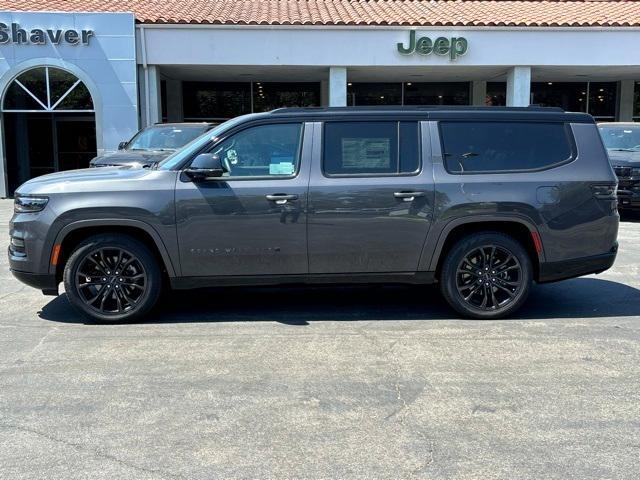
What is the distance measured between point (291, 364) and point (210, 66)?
46.4 feet

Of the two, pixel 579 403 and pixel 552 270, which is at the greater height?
pixel 552 270

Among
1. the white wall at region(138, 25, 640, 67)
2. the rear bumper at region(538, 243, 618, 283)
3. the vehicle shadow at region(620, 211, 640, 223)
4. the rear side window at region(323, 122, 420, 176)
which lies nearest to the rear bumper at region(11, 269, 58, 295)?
the rear side window at region(323, 122, 420, 176)

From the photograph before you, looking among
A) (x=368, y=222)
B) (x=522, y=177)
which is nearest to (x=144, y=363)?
(x=368, y=222)

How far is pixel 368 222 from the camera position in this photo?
5.49 m

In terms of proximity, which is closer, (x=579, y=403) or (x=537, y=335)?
(x=579, y=403)

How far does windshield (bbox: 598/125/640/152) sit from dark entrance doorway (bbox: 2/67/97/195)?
1297 cm

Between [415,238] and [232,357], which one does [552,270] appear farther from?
[232,357]

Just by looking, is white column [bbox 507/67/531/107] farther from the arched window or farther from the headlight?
the headlight

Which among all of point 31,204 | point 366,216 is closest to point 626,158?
point 366,216

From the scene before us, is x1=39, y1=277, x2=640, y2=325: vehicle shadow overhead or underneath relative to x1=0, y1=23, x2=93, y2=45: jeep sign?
underneath

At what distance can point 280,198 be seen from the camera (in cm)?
541

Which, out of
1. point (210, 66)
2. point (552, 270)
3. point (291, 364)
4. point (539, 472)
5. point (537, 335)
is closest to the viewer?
point (539, 472)

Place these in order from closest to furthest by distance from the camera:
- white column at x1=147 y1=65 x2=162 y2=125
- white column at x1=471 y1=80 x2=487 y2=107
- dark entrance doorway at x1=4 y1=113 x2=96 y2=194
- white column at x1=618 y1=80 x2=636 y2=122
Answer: white column at x1=147 y1=65 x2=162 y2=125 → dark entrance doorway at x1=4 y1=113 x2=96 y2=194 → white column at x1=471 y1=80 x2=487 y2=107 → white column at x1=618 y1=80 x2=636 y2=122

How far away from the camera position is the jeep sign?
635 inches
